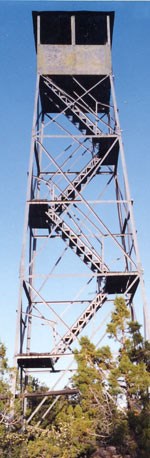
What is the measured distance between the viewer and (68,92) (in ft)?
65.8

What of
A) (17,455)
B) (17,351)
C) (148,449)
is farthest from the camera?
(17,351)

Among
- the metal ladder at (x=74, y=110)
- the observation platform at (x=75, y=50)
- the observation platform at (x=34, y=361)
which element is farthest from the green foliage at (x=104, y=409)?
the observation platform at (x=75, y=50)

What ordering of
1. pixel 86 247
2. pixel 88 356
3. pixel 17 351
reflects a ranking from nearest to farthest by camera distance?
pixel 88 356 < pixel 17 351 < pixel 86 247

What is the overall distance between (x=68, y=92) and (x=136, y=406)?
44.6 ft

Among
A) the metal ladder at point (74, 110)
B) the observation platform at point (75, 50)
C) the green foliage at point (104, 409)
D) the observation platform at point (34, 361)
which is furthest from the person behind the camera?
the observation platform at point (75, 50)

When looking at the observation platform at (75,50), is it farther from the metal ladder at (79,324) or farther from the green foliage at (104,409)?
the green foliage at (104,409)

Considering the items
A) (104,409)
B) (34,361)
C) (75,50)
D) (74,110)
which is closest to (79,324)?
(34,361)

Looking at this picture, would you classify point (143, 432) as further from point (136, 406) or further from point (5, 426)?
point (5, 426)

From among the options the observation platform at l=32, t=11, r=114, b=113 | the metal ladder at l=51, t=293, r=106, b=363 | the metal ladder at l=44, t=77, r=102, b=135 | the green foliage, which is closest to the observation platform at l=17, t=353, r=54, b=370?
the metal ladder at l=51, t=293, r=106, b=363

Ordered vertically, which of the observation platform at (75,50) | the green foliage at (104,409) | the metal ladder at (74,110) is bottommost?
the green foliage at (104,409)

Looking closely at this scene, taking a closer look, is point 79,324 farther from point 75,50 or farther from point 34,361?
point 75,50

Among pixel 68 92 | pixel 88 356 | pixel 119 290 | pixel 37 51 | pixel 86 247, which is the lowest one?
pixel 88 356

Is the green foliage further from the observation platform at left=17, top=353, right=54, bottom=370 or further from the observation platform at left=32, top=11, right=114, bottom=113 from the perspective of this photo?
the observation platform at left=32, top=11, right=114, bottom=113

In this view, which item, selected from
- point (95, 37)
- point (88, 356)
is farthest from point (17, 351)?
point (95, 37)
